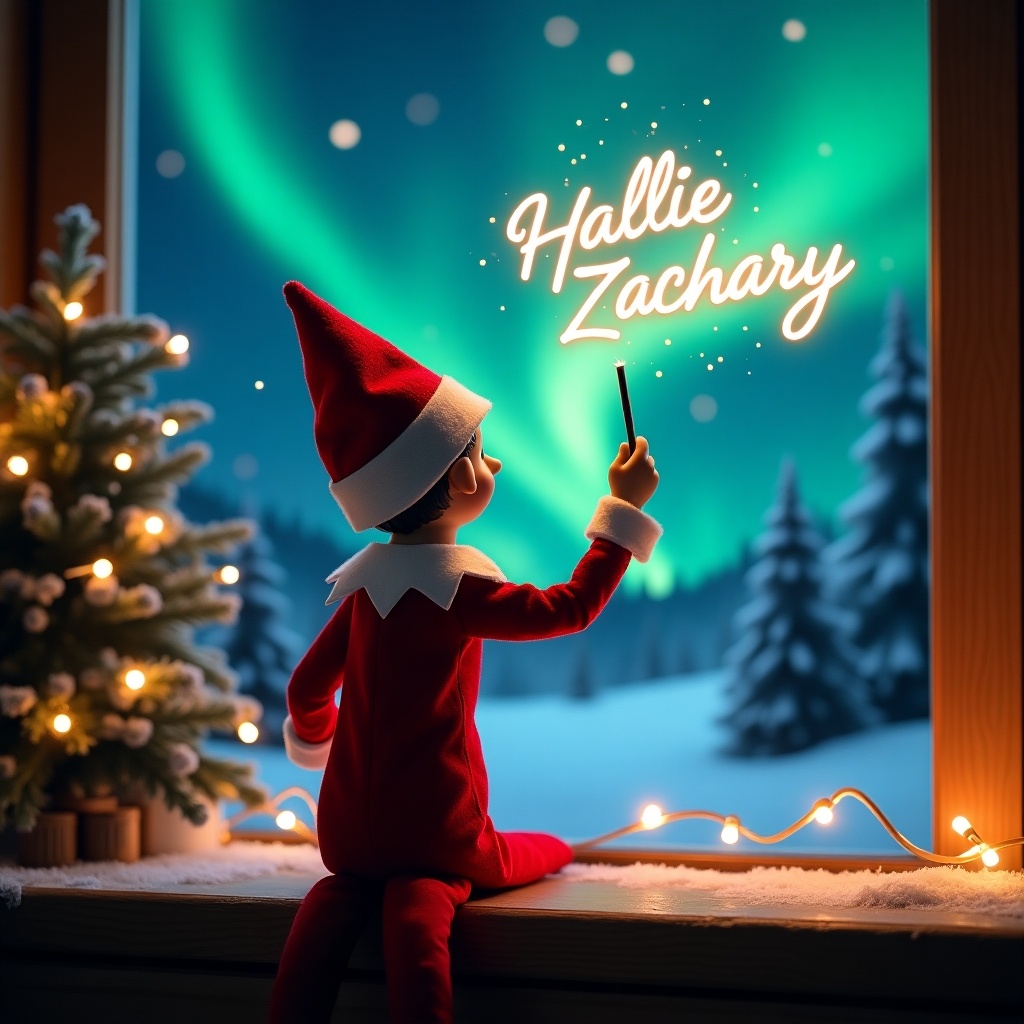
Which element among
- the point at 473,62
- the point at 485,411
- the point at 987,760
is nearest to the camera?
the point at 485,411

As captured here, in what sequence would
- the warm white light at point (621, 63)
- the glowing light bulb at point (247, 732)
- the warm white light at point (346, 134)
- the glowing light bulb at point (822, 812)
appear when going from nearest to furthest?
the glowing light bulb at point (822, 812)
the glowing light bulb at point (247, 732)
the warm white light at point (621, 63)
the warm white light at point (346, 134)

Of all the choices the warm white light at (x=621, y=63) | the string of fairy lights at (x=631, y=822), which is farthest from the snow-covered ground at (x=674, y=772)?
the warm white light at (x=621, y=63)

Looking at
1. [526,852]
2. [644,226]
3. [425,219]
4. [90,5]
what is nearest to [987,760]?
[526,852]

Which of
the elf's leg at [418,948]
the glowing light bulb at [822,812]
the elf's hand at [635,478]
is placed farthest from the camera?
the glowing light bulb at [822,812]

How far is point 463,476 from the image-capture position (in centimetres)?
162

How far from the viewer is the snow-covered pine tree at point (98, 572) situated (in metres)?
1.85

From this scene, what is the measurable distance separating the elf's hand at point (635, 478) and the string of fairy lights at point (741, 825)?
60 cm

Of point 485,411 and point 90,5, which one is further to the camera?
point 90,5

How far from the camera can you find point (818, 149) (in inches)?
77.1

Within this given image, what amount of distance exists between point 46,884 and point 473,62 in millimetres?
1645

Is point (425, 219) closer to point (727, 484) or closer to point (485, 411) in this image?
point (485, 411)

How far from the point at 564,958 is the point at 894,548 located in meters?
0.93

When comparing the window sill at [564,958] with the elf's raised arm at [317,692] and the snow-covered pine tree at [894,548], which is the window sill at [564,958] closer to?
the elf's raised arm at [317,692]

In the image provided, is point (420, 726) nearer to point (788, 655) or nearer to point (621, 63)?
point (788, 655)
